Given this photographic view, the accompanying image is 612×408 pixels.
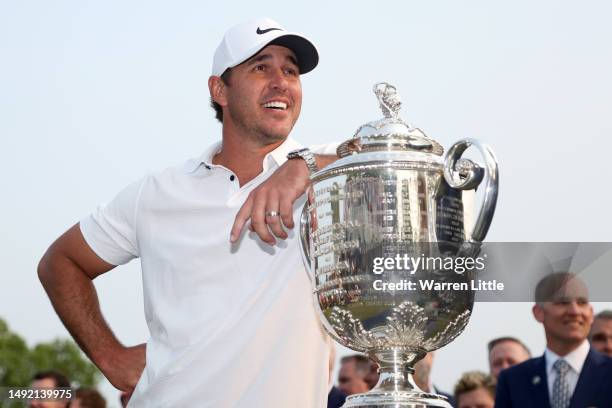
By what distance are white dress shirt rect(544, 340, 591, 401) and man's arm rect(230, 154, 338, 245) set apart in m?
2.80

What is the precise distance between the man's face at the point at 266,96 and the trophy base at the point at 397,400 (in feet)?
4.11

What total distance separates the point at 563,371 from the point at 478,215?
117 inches

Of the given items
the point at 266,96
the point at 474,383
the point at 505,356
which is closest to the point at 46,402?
the point at 474,383

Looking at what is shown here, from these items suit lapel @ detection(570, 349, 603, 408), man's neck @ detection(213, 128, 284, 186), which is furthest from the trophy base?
suit lapel @ detection(570, 349, 603, 408)

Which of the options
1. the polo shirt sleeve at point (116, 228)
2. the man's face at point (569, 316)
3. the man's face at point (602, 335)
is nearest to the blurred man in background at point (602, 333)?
the man's face at point (602, 335)

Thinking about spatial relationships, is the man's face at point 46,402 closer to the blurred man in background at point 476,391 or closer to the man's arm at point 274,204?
the blurred man in background at point 476,391

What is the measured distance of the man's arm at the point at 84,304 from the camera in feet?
9.43

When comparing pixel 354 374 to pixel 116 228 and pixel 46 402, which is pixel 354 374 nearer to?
pixel 46 402

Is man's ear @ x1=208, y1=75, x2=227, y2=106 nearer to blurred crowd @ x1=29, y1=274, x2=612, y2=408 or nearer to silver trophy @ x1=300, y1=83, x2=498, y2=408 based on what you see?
silver trophy @ x1=300, y1=83, x2=498, y2=408

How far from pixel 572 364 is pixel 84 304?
244 centimetres

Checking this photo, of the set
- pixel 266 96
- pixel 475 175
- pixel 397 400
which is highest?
pixel 266 96

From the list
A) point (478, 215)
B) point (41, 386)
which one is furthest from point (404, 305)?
point (41, 386)

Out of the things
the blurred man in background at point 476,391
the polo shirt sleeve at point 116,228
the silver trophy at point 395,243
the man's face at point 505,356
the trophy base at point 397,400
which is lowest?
the trophy base at point 397,400

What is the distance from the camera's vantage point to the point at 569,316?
14.9 feet
